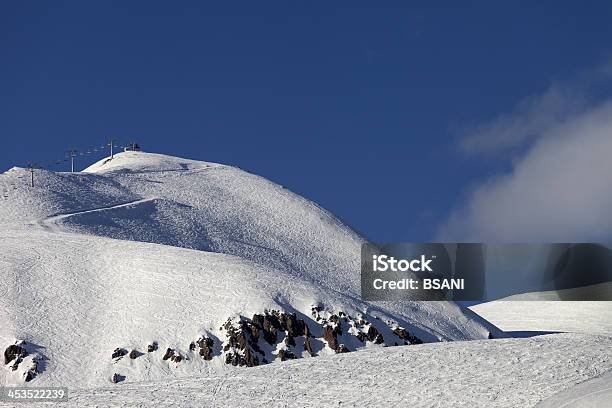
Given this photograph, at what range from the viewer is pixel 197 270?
78938 mm

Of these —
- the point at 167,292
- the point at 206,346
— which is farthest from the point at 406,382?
the point at 167,292

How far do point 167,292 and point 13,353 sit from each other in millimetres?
13928

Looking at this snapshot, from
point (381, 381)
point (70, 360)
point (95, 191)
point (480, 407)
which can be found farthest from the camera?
point (95, 191)

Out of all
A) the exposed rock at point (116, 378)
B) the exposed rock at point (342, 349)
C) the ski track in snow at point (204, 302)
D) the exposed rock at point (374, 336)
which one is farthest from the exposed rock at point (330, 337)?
the exposed rock at point (116, 378)

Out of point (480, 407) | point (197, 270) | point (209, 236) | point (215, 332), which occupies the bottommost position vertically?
point (480, 407)

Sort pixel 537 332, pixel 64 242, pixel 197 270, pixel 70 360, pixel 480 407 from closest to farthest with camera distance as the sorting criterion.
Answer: pixel 480 407
pixel 70 360
pixel 197 270
pixel 64 242
pixel 537 332

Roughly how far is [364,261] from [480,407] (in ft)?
197

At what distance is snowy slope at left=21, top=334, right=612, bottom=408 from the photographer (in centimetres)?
4650

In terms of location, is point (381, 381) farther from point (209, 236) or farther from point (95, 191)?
point (95, 191)

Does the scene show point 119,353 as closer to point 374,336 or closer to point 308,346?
point 308,346

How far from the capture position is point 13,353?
64188 mm

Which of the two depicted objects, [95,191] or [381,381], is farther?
[95,191]

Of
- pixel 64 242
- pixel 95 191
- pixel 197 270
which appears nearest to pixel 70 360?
pixel 197 270

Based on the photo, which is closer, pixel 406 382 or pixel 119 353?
pixel 406 382
